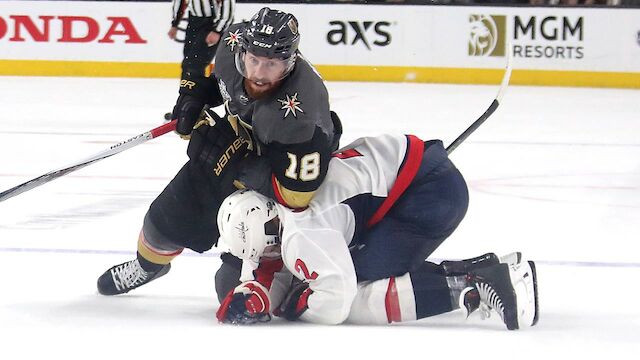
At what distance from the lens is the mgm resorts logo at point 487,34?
9164 mm

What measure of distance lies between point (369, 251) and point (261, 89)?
0.42 m

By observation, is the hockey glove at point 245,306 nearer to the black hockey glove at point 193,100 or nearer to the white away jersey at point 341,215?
the white away jersey at point 341,215

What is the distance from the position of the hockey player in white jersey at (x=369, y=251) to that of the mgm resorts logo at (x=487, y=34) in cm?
664

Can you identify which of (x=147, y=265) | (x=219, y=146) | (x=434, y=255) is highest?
(x=219, y=146)

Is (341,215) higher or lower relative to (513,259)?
higher

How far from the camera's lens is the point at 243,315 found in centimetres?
247

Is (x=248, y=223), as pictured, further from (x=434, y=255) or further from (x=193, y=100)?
(x=434, y=255)

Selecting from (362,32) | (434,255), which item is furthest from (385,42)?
(434,255)

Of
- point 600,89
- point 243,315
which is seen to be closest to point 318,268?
point 243,315

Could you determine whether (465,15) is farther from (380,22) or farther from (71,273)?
(71,273)

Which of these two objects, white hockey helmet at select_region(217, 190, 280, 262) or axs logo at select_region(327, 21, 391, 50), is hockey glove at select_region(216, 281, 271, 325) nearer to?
white hockey helmet at select_region(217, 190, 280, 262)

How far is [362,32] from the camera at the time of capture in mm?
9289

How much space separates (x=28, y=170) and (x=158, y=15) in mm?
4558

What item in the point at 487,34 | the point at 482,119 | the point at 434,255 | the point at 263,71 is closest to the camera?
the point at 263,71
